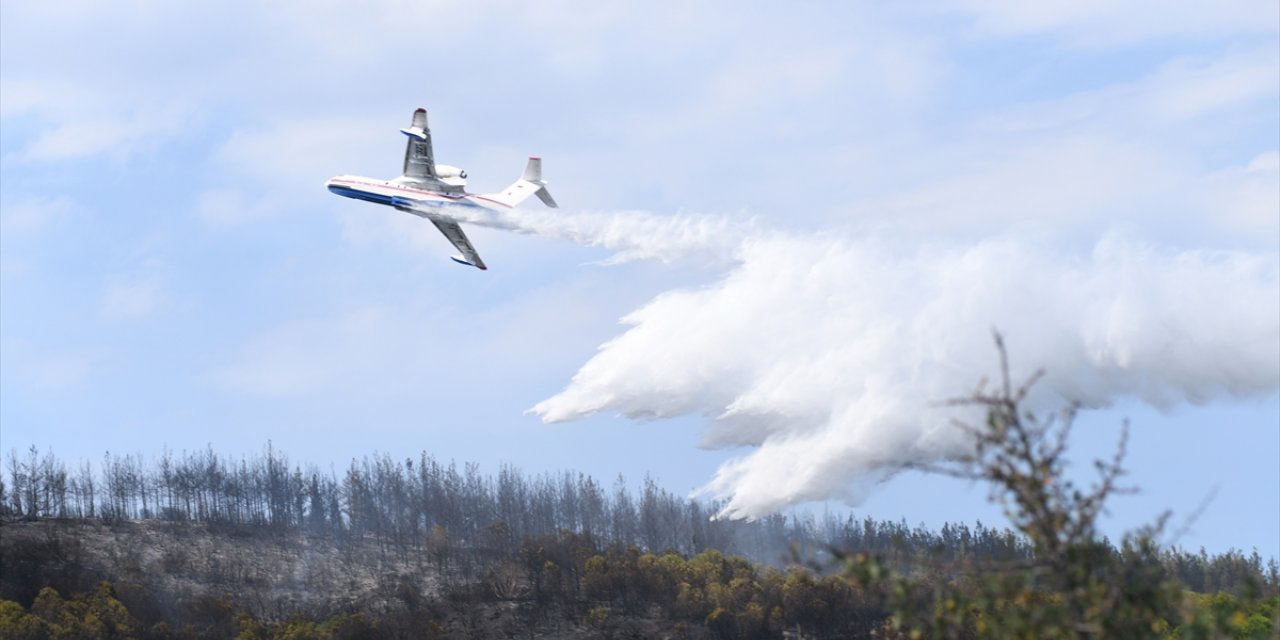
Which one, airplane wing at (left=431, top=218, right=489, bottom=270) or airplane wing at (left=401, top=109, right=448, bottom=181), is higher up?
airplane wing at (left=401, top=109, right=448, bottom=181)

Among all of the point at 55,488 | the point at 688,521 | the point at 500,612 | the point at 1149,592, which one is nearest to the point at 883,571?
the point at 1149,592

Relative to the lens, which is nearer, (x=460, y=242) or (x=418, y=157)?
(x=418, y=157)

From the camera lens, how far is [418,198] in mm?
73250

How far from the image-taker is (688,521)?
649 feet

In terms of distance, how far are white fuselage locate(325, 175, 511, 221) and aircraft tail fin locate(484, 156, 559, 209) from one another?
3046 mm

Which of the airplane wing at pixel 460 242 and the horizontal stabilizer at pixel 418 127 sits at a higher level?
the horizontal stabilizer at pixel 418 127

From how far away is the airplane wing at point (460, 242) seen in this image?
76438mm

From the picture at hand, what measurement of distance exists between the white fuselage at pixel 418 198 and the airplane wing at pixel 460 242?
2120 millimetres

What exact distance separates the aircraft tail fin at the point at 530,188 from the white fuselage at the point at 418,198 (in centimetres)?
305

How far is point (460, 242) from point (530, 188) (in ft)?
15.7

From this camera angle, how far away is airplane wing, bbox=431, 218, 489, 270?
3009 inches

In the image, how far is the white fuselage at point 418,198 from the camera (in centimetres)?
7312

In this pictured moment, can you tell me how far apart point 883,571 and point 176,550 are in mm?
125157

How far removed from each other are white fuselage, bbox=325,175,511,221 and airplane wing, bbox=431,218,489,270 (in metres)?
2.12
